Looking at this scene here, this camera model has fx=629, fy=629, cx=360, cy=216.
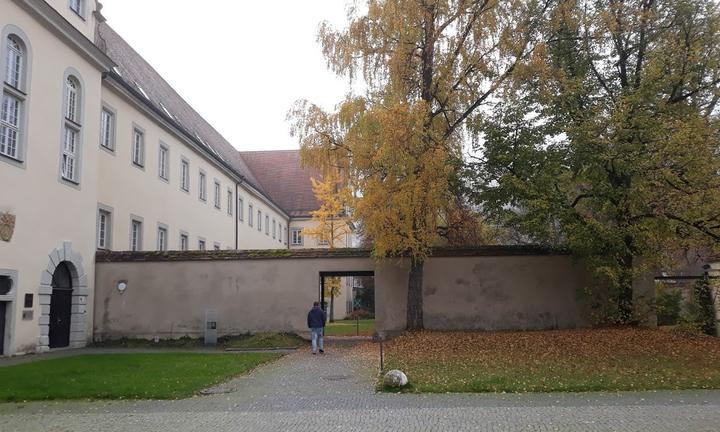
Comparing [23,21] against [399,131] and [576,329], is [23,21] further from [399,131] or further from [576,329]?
[576,329]

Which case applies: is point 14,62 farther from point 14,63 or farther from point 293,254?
point 293,254

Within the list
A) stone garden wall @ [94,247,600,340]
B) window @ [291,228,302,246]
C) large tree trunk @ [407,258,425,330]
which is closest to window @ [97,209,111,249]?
stone garden wall @ [94,247,600,340]

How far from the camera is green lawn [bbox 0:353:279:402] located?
36.1ft

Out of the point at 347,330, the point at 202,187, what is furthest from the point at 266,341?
the point at 202,187

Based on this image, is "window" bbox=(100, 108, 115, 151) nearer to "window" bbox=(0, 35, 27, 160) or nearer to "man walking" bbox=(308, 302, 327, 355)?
"window" bbox=(0, 35, 27, 160)

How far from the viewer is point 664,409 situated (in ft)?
30.2

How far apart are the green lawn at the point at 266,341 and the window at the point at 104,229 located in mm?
6629

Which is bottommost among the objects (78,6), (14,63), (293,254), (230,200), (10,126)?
(293,254)

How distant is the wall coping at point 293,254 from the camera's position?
2177cm

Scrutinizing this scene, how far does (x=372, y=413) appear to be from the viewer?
924 cm

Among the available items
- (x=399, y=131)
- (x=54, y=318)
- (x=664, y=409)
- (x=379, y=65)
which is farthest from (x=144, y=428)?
(x=379, y=65)

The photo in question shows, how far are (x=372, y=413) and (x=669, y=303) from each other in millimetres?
19392

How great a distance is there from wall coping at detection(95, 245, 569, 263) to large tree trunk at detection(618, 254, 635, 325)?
2.24 m

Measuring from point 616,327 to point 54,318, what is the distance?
17734mm
